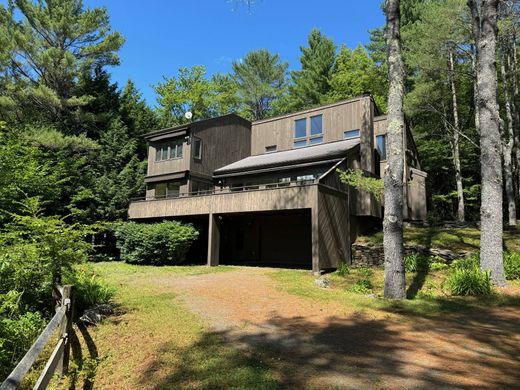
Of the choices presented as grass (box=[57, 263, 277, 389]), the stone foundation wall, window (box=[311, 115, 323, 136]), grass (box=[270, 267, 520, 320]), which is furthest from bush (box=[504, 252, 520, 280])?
window (box=[311, 115, 323, 136])

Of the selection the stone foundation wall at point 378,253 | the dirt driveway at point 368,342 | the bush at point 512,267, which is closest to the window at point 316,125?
the stone foundation wall at point 378,253

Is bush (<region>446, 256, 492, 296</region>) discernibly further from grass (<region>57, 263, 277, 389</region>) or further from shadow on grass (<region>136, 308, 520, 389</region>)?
grass (<region>57, 263, 277, 389</region>)

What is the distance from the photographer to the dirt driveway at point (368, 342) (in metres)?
4.51

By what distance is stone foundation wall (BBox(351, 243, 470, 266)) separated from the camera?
46.3ft

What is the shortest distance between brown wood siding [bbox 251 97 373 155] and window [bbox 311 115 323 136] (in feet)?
0.82

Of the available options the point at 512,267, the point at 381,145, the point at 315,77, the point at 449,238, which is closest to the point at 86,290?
the point at 512,267

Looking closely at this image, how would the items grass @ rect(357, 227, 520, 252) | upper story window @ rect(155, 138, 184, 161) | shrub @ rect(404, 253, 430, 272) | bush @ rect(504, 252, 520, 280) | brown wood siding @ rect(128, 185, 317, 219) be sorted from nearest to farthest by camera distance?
1. bush @ rect(504, 252, 520, 280)
2. shrub @ rect(404, 253, 430, 272)
3. grass @ rect(357, 227, 520, 252)
4. brown wood siding @ rect(128, 185, 317, 219)
5. upper story window @ rect(155, 138, 184, 161)

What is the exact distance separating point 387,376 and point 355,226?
1393cm

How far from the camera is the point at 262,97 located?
42719 millimetres

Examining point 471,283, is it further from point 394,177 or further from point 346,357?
point 346,357

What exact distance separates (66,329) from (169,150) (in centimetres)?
1990

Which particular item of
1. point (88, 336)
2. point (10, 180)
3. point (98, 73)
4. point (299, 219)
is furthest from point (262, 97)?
point (88, 336)

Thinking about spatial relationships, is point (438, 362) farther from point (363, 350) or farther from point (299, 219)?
point (299, 219)

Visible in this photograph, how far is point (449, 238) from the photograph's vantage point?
51.0ft
